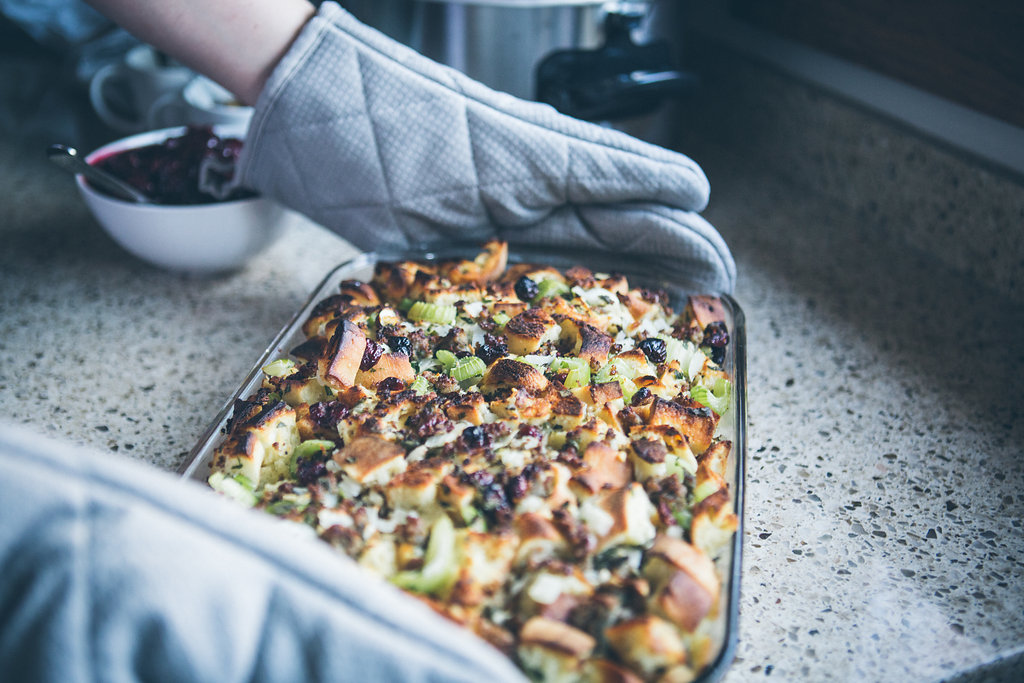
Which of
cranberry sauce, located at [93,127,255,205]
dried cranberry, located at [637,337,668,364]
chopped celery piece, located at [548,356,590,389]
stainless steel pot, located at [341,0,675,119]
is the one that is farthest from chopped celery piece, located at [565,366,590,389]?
cranberry sauce, located at [93,127,255,205]

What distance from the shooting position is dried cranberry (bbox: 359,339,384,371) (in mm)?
961

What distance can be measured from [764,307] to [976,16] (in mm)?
591

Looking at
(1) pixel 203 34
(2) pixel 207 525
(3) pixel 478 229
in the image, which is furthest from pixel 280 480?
(1) pixel 203 34

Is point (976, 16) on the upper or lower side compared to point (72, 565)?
upper

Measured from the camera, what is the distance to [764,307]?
1392 millimetres

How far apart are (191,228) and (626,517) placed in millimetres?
Result: 914

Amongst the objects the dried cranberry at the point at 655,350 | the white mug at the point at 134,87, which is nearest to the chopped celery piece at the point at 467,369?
the dried cranberry at the point at 655,350

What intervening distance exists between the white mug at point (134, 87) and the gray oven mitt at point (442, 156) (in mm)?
616

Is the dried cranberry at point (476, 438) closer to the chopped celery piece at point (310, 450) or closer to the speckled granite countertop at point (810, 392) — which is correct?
the chopped celery piece at point (310, 450)

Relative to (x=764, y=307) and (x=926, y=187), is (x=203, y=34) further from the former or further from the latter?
(x=926, y=187)

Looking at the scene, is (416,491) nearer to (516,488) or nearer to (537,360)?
(516,488)

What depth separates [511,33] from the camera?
138 centimetres

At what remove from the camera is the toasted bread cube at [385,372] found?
96cm

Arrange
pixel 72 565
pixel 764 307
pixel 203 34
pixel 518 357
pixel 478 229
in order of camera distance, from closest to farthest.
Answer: pixel 72 565, pixel 518 357, pixel 203 34, pixel 478 229, pixel 764 307
